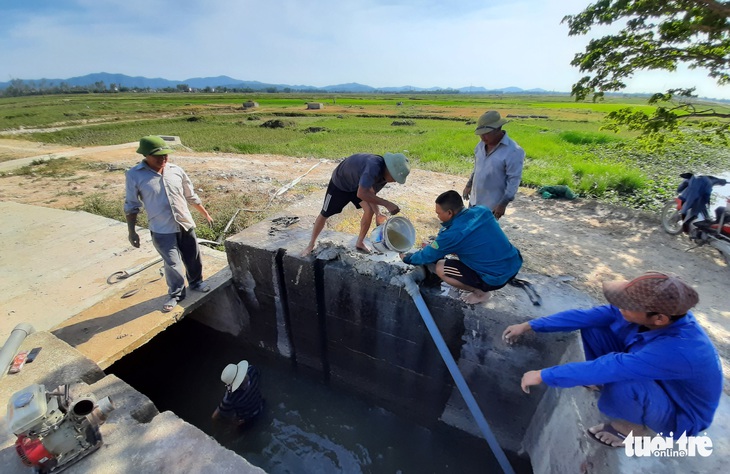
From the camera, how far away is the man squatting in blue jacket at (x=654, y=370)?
58.1 inches

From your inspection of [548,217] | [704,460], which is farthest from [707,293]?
[704,460]

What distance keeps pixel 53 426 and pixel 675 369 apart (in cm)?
317

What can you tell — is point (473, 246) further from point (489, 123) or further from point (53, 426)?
point (53, 426)

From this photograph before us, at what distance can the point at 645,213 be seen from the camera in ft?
22.6

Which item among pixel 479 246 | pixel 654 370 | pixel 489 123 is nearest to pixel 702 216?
pixel 489 123

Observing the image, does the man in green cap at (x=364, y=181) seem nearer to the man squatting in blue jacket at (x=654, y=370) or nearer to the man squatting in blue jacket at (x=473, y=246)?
the man squatting in blue jacket at (x=473, y=246)

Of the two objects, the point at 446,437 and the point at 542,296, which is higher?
the point at 542,296

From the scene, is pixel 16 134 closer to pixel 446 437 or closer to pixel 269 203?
pixel 269 203

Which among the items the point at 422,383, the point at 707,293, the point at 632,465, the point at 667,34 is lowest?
the point at 422,383

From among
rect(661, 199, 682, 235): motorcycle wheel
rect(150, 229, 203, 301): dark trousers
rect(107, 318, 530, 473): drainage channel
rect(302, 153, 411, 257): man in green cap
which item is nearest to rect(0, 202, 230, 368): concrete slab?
rect(150, 229, 203, 301): dark trousers

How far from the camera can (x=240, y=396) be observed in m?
3.29

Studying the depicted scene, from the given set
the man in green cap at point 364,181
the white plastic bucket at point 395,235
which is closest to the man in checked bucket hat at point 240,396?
the man in green cap at point 364,181

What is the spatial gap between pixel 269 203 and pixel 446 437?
5719mm

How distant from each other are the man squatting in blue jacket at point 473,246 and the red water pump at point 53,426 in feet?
7.77
